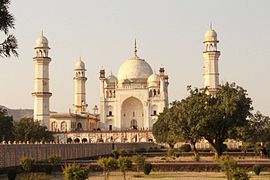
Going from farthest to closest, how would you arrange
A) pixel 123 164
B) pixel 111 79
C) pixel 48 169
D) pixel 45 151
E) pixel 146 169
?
pixel 111 79
pixel 45 151
pixel 48 169
pixel 146 169
pixel 123 164

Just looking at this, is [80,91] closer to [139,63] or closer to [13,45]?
[139,63]

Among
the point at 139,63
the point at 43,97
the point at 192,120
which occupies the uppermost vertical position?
the point at 139,63

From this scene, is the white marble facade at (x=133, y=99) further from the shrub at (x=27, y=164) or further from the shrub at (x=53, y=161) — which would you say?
the shrub at (x=27, y=164)

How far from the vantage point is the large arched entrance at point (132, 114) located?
70.8m

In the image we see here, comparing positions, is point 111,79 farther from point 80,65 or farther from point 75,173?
point 75,173

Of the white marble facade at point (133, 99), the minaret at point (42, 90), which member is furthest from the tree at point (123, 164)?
the white marble facade at point (133, 99)

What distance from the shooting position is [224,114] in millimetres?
31281

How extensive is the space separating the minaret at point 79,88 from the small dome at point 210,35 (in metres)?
19.3

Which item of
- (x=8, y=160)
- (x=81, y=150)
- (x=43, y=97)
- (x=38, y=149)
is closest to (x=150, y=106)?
(x=43, y=97)

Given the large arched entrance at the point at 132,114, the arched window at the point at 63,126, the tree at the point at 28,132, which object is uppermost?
the large arched entrance at the point at 132,114

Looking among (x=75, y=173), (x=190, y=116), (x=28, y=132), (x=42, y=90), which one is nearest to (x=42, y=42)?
(x=42, y=90)

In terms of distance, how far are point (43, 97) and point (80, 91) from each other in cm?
1397

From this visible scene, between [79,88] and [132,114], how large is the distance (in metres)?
8.39

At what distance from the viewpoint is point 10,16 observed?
8.87 m
